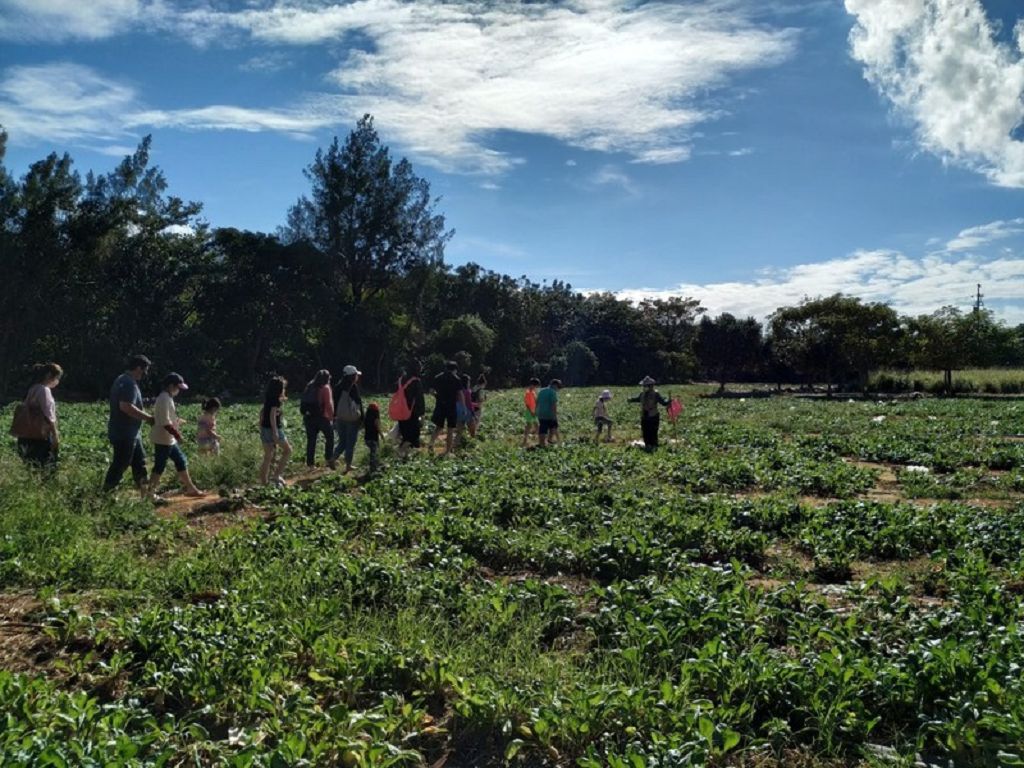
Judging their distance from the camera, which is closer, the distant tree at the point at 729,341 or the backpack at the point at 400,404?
the backpack at the point at 400,404

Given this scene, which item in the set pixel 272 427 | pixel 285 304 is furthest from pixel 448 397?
pixel 285 304

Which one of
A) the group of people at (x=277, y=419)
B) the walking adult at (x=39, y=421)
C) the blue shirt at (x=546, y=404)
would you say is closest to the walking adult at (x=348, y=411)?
the group of people at (x=277, y=419)

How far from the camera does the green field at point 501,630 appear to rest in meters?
3.76

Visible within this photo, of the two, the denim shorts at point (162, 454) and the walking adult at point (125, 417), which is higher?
the walking adult at point (125, 417)

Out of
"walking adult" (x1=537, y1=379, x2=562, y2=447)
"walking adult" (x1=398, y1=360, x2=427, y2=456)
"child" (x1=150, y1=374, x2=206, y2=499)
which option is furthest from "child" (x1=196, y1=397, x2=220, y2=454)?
"walking adult" (x1=537, y1=379, x2=562, y2=447)

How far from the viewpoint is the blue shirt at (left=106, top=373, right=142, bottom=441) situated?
9117mm

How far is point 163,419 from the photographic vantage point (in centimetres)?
982

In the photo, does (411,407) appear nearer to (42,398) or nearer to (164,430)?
(164,430)

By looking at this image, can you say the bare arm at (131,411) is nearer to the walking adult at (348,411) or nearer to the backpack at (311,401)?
the backpack at (311,401)

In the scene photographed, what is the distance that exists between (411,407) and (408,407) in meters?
0.08

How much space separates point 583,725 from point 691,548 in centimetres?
411

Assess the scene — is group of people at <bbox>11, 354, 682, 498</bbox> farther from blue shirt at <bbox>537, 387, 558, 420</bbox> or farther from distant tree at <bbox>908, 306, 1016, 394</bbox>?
distant tree at <bbox>908, 306, 1016, 394</bbox>

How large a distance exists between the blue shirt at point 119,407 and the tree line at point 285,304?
32461 mm

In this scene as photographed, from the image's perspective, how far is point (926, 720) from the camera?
3805 millimetres
